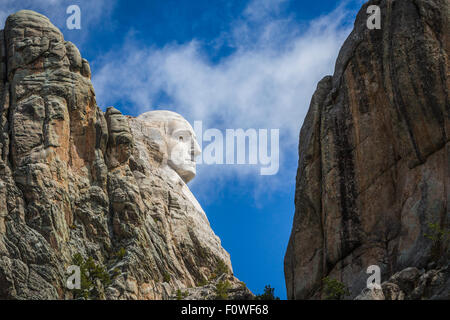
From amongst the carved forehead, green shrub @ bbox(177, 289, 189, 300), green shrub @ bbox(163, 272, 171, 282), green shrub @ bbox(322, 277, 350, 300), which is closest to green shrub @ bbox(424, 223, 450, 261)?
green shrub @ bbox(322, 277, 350, 300)

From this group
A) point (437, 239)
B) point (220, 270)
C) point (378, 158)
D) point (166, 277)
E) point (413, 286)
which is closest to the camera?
point (413, 286)

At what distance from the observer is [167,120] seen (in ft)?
315

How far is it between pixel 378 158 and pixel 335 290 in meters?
9.07

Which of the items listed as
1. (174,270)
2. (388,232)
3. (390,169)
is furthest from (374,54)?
(174,270)

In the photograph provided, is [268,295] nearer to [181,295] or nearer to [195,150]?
[181,295]

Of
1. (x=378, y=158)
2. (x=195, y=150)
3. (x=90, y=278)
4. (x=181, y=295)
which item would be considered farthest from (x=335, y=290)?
(x=195, y=150)

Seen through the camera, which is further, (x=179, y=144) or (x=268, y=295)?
(x=179, y=144)

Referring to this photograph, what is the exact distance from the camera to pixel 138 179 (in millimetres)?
84500

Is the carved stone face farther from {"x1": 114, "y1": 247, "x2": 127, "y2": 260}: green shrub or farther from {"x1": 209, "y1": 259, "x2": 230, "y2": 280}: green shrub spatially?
{"x1": 114, "y1": 247, "x2": 127, "y2": 260}: green shrub

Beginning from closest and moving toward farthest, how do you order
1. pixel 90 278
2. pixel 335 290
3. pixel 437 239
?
pixel 437 239, pixel 335 290, pixel 90 278

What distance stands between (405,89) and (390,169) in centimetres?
513

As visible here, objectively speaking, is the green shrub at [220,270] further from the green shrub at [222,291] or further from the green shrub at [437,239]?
the green shrub at [437,239]
